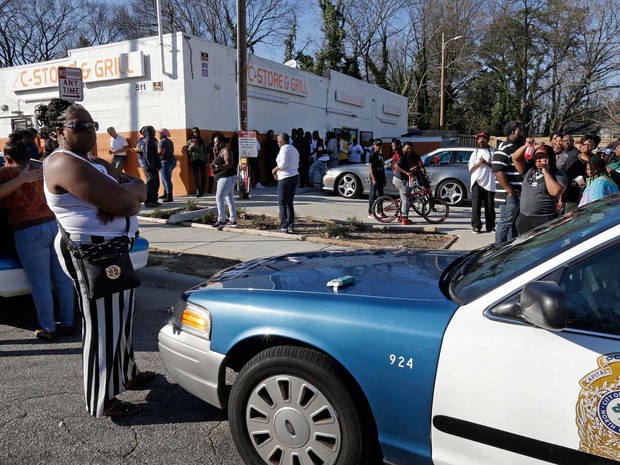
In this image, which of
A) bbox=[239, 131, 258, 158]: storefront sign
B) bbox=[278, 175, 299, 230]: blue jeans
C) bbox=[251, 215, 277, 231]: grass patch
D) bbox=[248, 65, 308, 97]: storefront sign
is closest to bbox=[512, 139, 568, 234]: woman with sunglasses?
bbox=[278, 175, 299, 230]: blue jeans

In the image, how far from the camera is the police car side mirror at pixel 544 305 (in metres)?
1.93

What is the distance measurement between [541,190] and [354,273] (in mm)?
3281

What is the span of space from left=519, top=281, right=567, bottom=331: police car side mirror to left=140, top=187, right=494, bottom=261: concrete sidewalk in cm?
554

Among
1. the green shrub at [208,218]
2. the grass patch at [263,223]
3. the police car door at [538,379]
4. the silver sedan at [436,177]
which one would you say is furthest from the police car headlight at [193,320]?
the silver sedan at [436,177]

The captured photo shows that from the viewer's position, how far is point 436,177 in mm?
13055

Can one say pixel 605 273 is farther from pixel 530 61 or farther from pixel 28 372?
pixel 530 61

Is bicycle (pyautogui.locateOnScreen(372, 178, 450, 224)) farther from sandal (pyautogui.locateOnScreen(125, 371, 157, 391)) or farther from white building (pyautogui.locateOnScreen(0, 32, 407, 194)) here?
sandal (pyautogui.locateOnScreen(125, 371, 157, 391))

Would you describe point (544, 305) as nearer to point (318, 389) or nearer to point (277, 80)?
point (318, 389)

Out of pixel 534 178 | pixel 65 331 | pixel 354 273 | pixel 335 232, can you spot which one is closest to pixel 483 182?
pixel 335 232

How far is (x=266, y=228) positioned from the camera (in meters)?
9.38

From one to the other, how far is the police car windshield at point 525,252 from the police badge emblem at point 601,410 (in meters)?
0.49

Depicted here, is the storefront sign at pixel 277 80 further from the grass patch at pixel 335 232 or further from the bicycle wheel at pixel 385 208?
the grass patch at pixel 335 232

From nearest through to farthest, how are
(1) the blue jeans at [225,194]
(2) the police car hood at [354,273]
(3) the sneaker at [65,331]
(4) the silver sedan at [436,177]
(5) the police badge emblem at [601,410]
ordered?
(5) the police badge emblem at [601,410] → (2) the police car hood at [354,273] → (3) the sneaker at [65,331] → (1) the blue jeans at [225,194] → (4) the silver sedan at [436,177]

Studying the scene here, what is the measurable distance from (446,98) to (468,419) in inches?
1769
